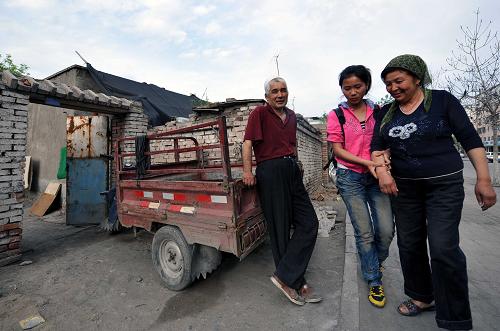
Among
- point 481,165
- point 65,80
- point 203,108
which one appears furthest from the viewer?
point 65,80

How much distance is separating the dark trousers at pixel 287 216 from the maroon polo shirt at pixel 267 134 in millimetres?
78

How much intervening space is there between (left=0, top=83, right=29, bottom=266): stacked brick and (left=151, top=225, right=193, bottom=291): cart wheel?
2.65 m

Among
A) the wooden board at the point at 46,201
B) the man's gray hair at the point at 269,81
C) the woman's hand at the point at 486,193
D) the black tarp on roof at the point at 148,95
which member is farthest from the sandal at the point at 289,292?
the wooden board at the point at 46,201

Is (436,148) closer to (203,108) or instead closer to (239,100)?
(239,100)

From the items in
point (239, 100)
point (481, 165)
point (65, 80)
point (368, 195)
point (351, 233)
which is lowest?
point (351, 233)

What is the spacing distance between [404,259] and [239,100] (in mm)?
3888

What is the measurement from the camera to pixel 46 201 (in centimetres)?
718

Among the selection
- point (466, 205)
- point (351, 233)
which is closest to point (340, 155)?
point (351, 233)

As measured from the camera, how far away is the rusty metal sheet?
597cm

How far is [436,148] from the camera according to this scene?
1675 millimetres

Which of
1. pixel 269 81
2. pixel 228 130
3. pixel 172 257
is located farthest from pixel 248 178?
pixel 228 130

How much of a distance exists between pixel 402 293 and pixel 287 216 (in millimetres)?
1244

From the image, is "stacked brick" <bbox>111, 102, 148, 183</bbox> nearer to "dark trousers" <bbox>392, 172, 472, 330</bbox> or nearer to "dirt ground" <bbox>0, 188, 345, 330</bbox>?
"dirt ground" <bbox>0, 188, 345, 330</bbox>

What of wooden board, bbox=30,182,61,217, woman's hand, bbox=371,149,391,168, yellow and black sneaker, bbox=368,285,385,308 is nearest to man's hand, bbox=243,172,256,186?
woman's hand, bbox=371,149,391,168
